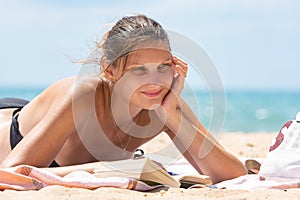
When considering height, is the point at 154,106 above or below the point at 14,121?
above

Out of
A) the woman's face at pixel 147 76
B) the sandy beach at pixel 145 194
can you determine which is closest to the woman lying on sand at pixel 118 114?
the woman's face at pixel 147 76

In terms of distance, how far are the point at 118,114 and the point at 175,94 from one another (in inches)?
14.5

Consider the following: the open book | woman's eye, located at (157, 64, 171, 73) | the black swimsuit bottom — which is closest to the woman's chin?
woman's eye, located at (157, 64, 171, 73)

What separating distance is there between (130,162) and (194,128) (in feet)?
2.23

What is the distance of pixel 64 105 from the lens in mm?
3406

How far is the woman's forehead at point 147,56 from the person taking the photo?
349 centimetres

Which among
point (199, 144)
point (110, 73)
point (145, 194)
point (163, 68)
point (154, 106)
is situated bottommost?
point (145, 194)

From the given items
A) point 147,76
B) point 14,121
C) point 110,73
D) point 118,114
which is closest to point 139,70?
point 147,76

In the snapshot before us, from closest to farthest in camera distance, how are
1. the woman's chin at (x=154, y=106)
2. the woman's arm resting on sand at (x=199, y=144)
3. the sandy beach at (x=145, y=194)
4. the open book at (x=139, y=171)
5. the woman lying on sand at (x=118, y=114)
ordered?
1. the sandy beach at (x=145, y=194)
2. the open book at (x=139, y=171)
3. the woman lying on sand at (x=118, y=114)
4. the woman's chin at (x=154, y=106)
5. the woman's arm resting on sand at (x=199, y=144)

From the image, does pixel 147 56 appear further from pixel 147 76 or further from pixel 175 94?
pixel 175 94

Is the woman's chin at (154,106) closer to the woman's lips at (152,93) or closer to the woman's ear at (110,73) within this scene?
the woman's lips at (152,93)

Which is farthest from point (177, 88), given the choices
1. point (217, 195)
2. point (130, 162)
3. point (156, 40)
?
point (217, 195)

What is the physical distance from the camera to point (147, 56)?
11.5ft

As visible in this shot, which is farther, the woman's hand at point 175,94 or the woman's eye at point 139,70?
the woman's hand at point 175,94
